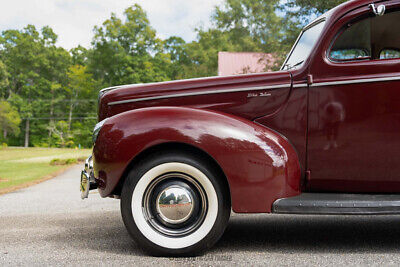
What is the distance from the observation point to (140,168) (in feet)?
9.82

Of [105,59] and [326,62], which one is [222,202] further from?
[105,59]

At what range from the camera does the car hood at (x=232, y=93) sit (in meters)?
3.20

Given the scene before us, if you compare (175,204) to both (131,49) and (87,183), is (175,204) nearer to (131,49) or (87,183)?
(87,183)

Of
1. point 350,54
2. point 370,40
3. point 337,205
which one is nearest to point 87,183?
point 337,205

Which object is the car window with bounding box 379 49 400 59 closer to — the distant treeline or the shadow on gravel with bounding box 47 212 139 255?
the shadow on gravel with bounding box 47 212 139 255

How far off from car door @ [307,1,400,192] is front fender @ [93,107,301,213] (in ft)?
0.90

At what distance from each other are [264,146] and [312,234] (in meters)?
1.26

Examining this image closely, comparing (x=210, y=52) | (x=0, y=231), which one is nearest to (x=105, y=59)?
(x=210, y=52)

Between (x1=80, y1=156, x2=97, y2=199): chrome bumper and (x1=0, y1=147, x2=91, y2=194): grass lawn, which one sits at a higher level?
(x1=80, y1=156, x2=97, y2=199): chrome bumper

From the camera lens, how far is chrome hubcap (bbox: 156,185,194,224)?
2.96m

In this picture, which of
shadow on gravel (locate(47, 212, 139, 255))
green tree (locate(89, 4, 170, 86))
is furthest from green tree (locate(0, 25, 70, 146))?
shadow on gravel (locate(47, 212, 139, 255))

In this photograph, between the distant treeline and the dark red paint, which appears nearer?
the dark red paint

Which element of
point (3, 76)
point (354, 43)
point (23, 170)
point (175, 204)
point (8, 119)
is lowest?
point (23, 170)

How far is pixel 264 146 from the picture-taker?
296 cm
